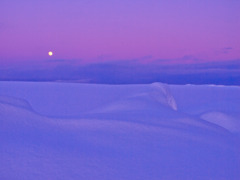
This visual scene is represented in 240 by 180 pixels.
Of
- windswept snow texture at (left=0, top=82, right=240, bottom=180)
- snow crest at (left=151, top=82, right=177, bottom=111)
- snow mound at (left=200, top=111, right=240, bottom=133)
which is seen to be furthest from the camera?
snow crest at (left=151, top=82, right=177, bottom=111)

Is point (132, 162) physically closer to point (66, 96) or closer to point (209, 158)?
point (209, 158)

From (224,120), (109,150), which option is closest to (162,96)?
(224,120)

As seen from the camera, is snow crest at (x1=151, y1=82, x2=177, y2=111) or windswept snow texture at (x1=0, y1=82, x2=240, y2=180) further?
snow crest at (x1=151, y1=82, x2=177, y2=111)

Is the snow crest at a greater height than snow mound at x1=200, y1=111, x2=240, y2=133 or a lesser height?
greater

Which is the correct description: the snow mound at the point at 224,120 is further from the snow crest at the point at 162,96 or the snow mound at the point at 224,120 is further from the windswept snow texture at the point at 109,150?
the windswept snow texture at the point at 109,150

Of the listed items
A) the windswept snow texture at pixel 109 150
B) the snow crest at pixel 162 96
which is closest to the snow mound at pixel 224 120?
the snow crest at pixel 162 96

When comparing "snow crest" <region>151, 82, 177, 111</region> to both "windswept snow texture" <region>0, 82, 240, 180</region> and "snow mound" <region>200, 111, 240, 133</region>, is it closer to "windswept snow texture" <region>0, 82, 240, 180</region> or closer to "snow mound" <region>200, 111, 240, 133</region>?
"snow mound" <region>200, 111, 240, 133</region>

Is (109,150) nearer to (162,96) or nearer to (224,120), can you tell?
(224,120)

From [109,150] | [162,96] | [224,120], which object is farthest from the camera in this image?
[162,96]

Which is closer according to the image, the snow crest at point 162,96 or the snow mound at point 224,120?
the snow mound at point 224,120

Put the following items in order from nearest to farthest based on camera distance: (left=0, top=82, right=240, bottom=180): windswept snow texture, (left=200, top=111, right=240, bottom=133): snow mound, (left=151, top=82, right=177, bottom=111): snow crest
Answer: (left=0, top=82, right=240, bottom=180): windswept snow texture, (left=200, top=111, right=240, bottom=133): snow mound, (left=151, top=82, right=177, bottom=111): snow crest

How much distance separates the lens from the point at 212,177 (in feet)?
7.78

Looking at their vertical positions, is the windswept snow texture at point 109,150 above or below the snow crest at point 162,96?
below

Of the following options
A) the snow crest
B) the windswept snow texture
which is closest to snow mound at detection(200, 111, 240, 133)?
the snow crest
